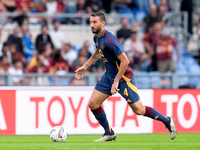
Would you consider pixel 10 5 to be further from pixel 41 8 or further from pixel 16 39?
pixel 16 39

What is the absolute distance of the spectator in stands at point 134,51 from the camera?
13.7m

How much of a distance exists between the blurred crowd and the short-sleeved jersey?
3540mm

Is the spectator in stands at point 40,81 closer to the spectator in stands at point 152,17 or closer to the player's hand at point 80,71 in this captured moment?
the player's hand at point 80,71

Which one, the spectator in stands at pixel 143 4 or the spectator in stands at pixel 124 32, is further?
the spectator in stands at pixel 143 4

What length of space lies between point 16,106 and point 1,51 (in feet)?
11.2

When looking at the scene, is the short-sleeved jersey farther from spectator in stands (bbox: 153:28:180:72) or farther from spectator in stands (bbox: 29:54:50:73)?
spectator in stands (bbox: 153:28:180:72)

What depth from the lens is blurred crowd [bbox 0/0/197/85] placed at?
12445 millimetres

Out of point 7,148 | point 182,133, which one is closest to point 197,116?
point 182,133

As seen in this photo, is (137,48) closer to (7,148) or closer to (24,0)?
(24,0)

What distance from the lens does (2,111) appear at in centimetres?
1007

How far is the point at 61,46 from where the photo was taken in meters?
14.5

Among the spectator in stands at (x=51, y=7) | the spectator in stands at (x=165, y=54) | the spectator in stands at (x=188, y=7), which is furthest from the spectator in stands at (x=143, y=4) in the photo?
the spectator in stands at (x=165, y=54)

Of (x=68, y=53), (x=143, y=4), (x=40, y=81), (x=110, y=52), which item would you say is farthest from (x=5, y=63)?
(x=143, y=4)

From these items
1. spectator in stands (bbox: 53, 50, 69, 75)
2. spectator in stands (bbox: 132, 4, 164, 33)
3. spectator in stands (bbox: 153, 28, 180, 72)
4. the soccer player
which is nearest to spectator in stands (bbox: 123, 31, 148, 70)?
spectator in stands (bbox: 153, 28, 180, 72)
